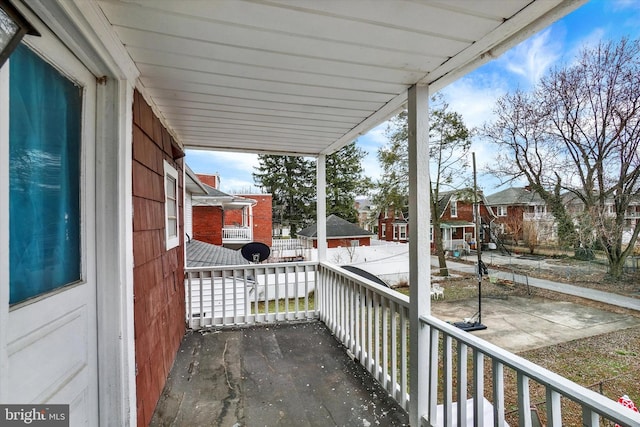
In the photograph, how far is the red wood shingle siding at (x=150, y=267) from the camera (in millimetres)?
1664

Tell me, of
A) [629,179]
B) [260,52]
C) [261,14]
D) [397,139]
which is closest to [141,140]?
[260,52]

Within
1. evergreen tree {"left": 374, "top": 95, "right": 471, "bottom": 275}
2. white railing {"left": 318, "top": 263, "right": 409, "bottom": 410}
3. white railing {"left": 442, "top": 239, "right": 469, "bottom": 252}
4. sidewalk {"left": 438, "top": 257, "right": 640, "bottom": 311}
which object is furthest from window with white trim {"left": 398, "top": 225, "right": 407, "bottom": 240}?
white railing {"left": 318, "top": 263, "right": 409, "bottom": 410}

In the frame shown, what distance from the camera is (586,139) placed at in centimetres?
416

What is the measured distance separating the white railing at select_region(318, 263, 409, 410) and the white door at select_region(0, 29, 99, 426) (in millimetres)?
1801

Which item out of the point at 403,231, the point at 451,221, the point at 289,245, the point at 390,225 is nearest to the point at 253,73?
the point at 403,231

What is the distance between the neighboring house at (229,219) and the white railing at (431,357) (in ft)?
17.2

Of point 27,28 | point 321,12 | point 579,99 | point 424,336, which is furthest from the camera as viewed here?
point 579,99

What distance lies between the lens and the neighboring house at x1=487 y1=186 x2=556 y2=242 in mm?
5505

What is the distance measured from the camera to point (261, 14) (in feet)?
3.78

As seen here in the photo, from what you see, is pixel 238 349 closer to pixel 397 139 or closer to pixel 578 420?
pixel 578 420

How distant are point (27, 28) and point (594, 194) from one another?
5.49 metres

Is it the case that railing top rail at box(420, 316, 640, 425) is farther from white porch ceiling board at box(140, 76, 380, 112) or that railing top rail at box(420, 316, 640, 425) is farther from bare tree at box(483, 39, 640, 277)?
bare tree at box(483, 39, 640, 277)

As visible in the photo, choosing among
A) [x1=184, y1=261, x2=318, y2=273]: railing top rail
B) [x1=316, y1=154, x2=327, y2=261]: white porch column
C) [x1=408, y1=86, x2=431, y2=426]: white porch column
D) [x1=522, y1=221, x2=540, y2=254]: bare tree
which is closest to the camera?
[x1=408, y1=86, x2=431, y2=426]: white porch column

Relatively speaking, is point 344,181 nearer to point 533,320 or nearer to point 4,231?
point 533,320
